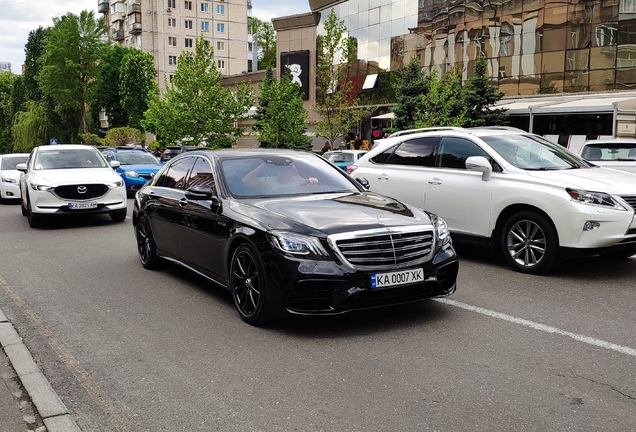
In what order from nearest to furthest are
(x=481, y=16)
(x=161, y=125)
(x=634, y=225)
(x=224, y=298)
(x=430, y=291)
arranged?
(x=430, y=291)
(x=224, y=298)
(x=634, y=225)
(x=481, y=16)
(x=161, y=125)

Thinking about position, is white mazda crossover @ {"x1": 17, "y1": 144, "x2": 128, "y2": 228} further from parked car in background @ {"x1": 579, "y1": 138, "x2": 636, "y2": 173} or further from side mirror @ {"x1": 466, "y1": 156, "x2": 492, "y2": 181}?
parked car in background @ {"x1": 579, "y1": 138, "x2": 636, "y2": 173}

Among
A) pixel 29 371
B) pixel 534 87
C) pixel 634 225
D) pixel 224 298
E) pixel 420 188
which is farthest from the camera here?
pixel 534 87

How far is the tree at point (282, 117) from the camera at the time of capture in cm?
3700

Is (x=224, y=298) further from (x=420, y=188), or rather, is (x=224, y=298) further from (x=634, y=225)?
(x=634, y=225)

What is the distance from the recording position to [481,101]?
102 feet

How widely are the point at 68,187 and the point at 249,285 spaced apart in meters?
8.58

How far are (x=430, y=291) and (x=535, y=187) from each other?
9.45ft

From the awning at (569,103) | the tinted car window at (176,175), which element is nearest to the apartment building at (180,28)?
the awning at (569,103)

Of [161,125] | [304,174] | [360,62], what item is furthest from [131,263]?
[360,62]

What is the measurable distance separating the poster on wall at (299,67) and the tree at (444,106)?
2295 centimetres

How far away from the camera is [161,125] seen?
3950cm

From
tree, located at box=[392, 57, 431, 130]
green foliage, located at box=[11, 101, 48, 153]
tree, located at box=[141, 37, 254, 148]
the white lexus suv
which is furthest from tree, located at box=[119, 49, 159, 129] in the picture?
the white lexus suv

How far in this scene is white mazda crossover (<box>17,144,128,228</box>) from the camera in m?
13.1

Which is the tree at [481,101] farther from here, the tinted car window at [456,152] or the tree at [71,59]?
the tree at [71,59]
